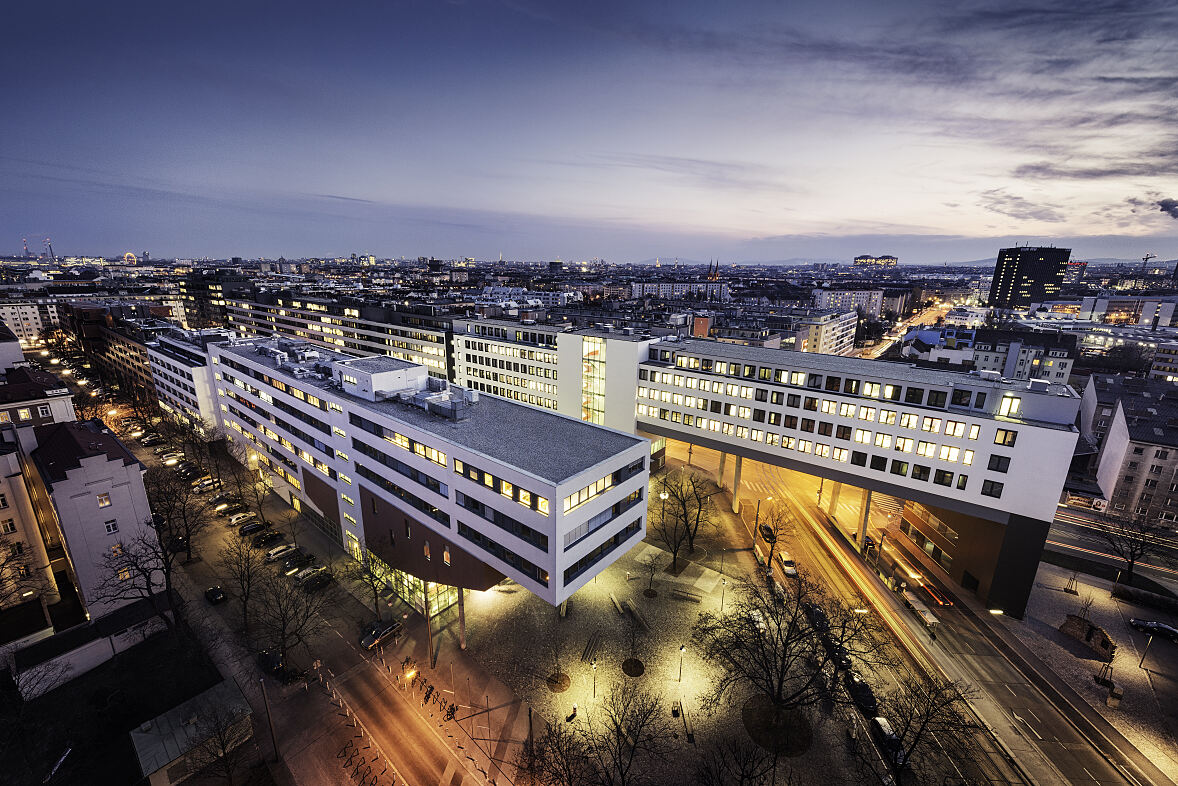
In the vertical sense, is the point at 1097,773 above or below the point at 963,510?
below

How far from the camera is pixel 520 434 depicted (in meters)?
44.6

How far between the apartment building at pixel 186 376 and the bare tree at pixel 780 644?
87631 mm

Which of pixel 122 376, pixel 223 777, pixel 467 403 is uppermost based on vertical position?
pixel 467 403

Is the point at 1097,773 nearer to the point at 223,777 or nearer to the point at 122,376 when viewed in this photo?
the point at 223,777

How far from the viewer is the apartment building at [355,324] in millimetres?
101019

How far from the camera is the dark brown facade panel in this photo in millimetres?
41844

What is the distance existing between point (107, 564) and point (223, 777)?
Answer: 24.2m

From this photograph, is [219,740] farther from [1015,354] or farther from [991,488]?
[1015,354]

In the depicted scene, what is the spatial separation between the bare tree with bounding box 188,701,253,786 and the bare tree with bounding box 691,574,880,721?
35.1 metres

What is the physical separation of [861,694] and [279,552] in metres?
62.1

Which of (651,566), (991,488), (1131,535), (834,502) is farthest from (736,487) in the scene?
(1131,535)

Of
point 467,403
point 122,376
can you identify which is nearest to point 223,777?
point 467,403

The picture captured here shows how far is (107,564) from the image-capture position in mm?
42250

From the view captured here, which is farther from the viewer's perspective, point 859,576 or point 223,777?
point 859,576
